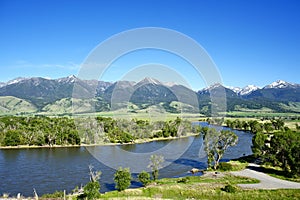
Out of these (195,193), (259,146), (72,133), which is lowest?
(195,193)

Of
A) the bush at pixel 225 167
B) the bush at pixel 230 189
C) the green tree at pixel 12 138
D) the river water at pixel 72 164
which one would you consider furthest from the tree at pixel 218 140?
the green tree at pixel 12 138

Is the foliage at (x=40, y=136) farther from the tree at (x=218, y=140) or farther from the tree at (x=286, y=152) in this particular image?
the tree at (x=286, y=152)

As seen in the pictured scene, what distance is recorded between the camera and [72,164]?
4497 centimetres

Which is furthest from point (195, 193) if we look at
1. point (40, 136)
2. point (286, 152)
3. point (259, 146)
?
point (40, 136)

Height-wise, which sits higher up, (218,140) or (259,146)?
(218,140)

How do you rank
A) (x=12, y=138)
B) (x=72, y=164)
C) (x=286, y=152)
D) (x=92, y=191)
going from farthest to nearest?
(x=12, y=138), (x=72, y=164), (x=286, y=152), (x=92, y=191)

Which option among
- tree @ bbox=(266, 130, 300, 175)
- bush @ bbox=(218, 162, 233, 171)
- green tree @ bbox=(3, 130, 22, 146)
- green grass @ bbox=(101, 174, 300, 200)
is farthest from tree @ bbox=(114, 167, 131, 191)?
green tree @ bbox=(3, 130, 22, 146)

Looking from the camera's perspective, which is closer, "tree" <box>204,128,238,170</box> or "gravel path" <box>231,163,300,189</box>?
"gravel path" <box>231,163,300,189</box>

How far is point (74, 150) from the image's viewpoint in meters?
58.6

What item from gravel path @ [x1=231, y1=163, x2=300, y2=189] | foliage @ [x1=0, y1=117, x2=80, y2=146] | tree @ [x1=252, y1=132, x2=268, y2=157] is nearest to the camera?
gravel path @ [x1=231, y1=163, x2=300, y2=189]

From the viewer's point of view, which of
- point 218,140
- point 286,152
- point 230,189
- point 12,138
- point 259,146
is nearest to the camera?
point 230,189

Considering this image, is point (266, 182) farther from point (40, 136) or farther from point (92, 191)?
point (40, 136)

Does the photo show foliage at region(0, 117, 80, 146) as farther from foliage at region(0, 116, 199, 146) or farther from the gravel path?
the gravel path

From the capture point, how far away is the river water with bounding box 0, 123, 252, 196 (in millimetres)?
33356
